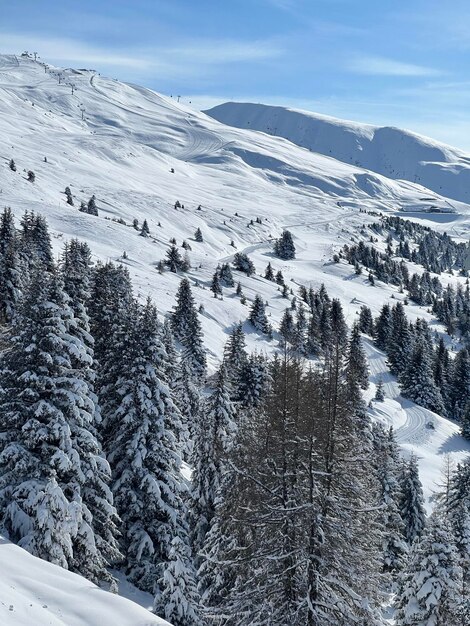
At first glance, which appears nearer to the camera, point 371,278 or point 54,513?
point 54,513

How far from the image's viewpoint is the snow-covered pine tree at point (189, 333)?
61969 mm

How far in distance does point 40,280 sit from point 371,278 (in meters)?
164

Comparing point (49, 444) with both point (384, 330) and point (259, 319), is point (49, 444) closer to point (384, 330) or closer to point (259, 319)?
point (259, 319)

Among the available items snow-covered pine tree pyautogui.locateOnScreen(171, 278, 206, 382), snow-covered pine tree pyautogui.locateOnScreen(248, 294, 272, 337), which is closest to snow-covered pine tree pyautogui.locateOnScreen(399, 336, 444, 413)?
snow-covered pine tree pyautogui.locateOnScreen(248, 294, 272, 337)

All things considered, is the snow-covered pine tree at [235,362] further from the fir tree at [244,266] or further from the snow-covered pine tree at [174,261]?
the fir tree at [244,266]

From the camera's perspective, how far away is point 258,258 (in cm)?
16550

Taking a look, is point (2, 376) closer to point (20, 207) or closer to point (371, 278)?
point (20, 207)

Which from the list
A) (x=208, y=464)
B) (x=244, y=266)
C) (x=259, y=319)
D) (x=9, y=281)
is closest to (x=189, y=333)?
(x=9, y=281)

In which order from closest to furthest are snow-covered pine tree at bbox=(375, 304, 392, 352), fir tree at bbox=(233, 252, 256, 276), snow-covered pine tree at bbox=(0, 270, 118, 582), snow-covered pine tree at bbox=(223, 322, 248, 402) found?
snow-covered pine tree at bbox=(0, 270, 118, 582), snow-covered pine tree at bbox=(223, 322, 248, 402), snow-covered pine tree at bbox=(375, 304, 392, 352), fir tree at bbox=(233, 252, 256, 276)

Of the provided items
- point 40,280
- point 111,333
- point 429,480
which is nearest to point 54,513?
point 40,280

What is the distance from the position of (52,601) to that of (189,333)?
177ft

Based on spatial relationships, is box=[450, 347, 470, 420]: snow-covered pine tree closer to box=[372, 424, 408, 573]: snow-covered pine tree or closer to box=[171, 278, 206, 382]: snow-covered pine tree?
box=[171, 278, 206, 382]: snow-covered pine tree

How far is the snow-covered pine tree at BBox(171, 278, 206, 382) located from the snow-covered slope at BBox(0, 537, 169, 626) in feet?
134

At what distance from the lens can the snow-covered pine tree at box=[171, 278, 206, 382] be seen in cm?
6197
